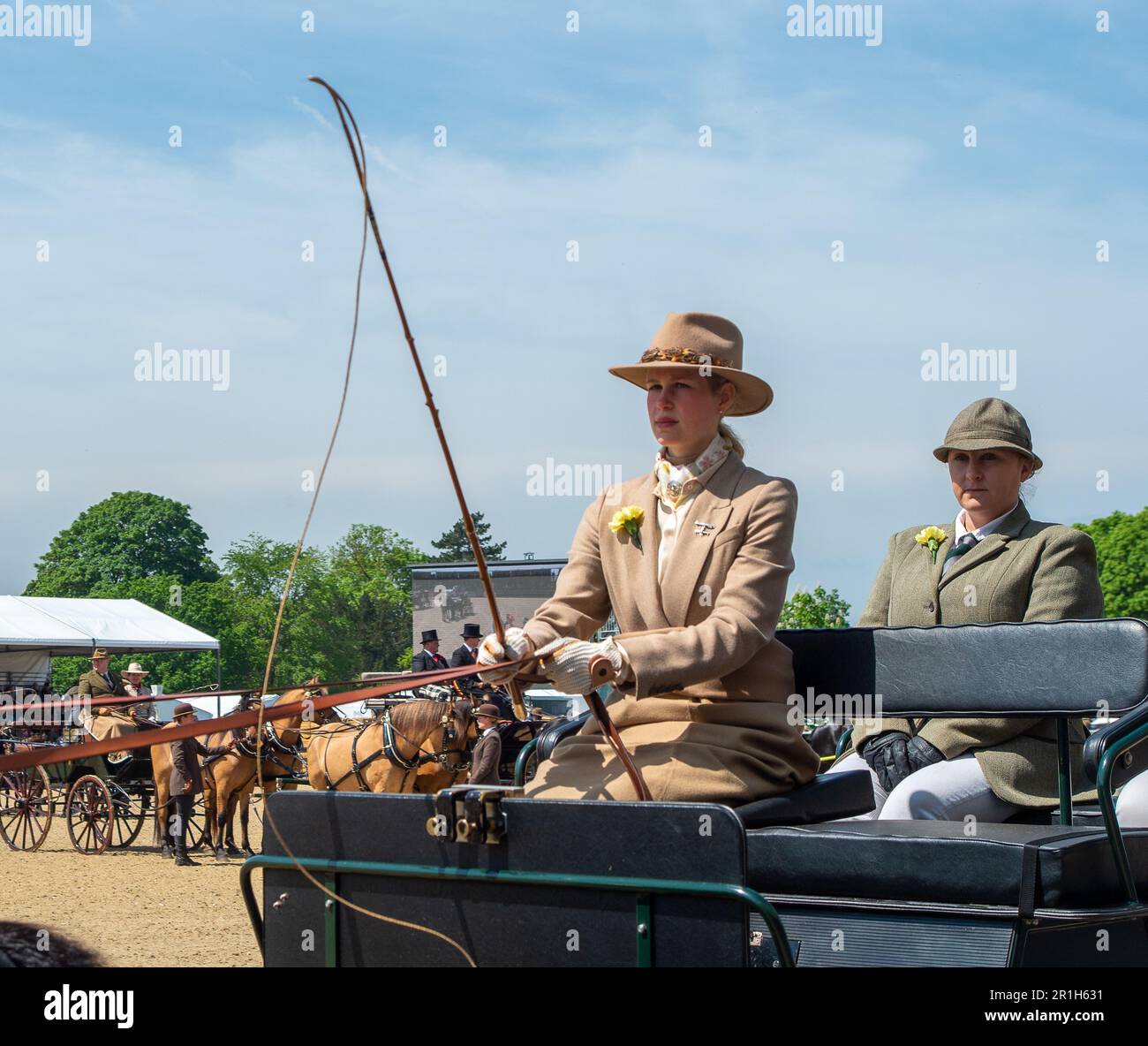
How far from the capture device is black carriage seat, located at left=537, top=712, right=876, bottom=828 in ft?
10.5

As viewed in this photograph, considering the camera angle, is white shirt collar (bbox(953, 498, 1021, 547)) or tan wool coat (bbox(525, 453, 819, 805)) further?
A: white shirt collar (bbox(953, 498, 1021, 547))

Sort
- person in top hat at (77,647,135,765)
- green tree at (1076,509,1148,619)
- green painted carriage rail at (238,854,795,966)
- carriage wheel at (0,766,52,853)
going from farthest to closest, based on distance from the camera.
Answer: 1. green tree at (1076,509,1148,619)
2. carriage wheel at (0,766,52,853)
3. person in top hat at (77,647,135,765)
4. green painted carriage rail at (238,854,795,966)

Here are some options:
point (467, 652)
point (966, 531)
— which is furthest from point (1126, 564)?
point (966, 531)

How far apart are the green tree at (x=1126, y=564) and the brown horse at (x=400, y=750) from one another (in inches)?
1768

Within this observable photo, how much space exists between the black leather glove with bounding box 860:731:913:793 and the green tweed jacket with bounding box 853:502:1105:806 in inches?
1.5

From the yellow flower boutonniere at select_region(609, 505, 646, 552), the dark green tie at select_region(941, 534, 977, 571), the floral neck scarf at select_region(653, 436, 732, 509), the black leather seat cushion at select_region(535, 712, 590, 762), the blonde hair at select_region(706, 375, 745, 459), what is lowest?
the black leather seat cushion at select_region(535, 712, 590, 762)

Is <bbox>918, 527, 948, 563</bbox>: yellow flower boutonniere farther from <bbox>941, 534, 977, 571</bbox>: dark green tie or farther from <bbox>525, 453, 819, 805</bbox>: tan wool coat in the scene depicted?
<bbox>525, 453, 819, 805</bbox>: tan wool coat

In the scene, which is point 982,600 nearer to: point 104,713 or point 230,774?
point 230,774

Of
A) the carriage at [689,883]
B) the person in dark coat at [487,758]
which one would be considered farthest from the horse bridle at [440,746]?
the carriage at [689,883]

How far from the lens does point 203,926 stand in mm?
9508

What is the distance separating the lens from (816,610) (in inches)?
1236

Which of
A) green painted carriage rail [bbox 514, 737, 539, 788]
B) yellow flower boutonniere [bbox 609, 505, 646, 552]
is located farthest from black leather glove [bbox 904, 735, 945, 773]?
yellow flower boutonniere [bbox 609, 505, 646, 552]

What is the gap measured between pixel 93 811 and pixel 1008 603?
40.9ft
